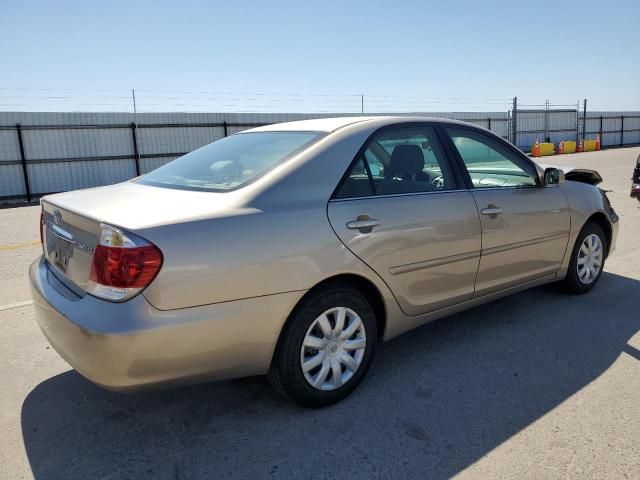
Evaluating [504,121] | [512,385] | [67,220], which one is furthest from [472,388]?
[504,121]

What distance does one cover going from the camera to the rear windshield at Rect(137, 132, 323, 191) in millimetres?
2996

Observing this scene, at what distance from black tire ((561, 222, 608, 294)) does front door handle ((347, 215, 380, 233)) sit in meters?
2.39

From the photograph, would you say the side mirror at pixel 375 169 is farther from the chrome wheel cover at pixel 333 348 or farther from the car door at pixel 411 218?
the chrome wheel cover at pixel 333 348

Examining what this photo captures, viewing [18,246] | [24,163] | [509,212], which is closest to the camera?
[509,212]

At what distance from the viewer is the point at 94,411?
9.77 ft

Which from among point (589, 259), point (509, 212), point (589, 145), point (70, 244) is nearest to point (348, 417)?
point (70, 244)

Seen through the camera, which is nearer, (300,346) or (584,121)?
(300,346)

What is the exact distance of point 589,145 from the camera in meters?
31.5

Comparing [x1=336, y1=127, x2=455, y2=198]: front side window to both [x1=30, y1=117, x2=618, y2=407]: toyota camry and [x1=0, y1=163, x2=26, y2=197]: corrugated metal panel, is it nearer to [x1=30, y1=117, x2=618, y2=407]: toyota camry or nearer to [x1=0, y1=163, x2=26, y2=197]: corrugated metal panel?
[x1=30, y1=117, x2=618, y2=407]: toyota camry

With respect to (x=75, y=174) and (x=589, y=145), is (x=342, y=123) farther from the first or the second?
(x=589, y=145)

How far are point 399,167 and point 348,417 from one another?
1602mm

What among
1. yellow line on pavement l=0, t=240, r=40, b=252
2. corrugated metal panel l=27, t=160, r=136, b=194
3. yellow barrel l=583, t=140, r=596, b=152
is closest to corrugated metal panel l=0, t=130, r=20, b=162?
corrugated metal panel l=27, t=160, r=136, b=194

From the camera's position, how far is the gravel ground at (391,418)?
2.46 metres

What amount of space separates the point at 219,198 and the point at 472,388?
6.05 feet
